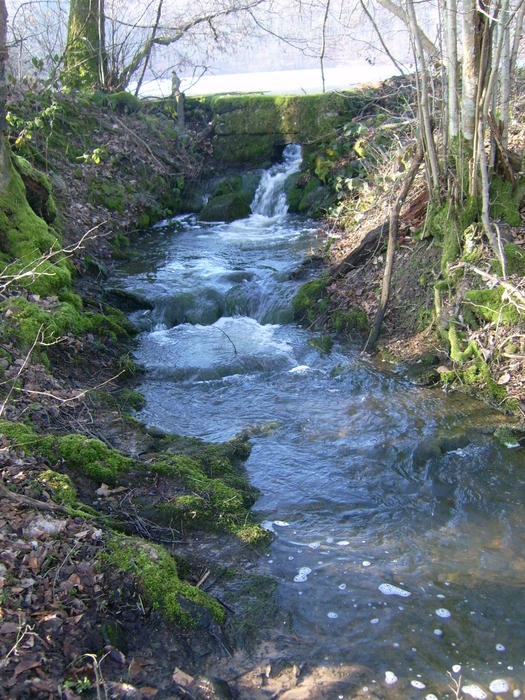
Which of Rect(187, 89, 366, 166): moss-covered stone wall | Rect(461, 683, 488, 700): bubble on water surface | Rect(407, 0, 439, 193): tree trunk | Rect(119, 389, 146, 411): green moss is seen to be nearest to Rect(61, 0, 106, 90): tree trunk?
Rect(187, 89, 366, 166): moss-covered stone wall

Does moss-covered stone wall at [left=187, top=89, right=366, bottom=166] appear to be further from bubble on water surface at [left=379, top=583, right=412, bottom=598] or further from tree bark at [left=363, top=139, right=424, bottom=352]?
bubble on water surface at [left=379, top=583, right=412, bottom=598]

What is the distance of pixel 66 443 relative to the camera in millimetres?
4992

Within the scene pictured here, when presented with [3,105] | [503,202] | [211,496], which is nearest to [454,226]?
[503,202]

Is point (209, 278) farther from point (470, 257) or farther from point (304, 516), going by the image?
point (304, 516)

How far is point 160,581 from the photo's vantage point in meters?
3.78

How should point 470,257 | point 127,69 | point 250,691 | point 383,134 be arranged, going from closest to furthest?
point 250,691 < point 470,257 < point 383,134 < point 127,69

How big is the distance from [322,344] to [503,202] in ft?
9.80

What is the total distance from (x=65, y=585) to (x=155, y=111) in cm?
1645

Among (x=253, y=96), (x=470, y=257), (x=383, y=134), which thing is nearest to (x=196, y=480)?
(x=470, y=257)

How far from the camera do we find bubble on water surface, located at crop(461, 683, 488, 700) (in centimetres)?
340

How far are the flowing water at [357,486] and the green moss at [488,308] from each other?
3.37ft

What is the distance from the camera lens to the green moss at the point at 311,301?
30.8ft

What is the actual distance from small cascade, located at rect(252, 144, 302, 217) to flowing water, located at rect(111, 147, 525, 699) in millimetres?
5422

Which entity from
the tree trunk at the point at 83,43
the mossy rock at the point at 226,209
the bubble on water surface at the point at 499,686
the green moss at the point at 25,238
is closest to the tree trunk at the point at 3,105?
the green moss at the point at 25,238
